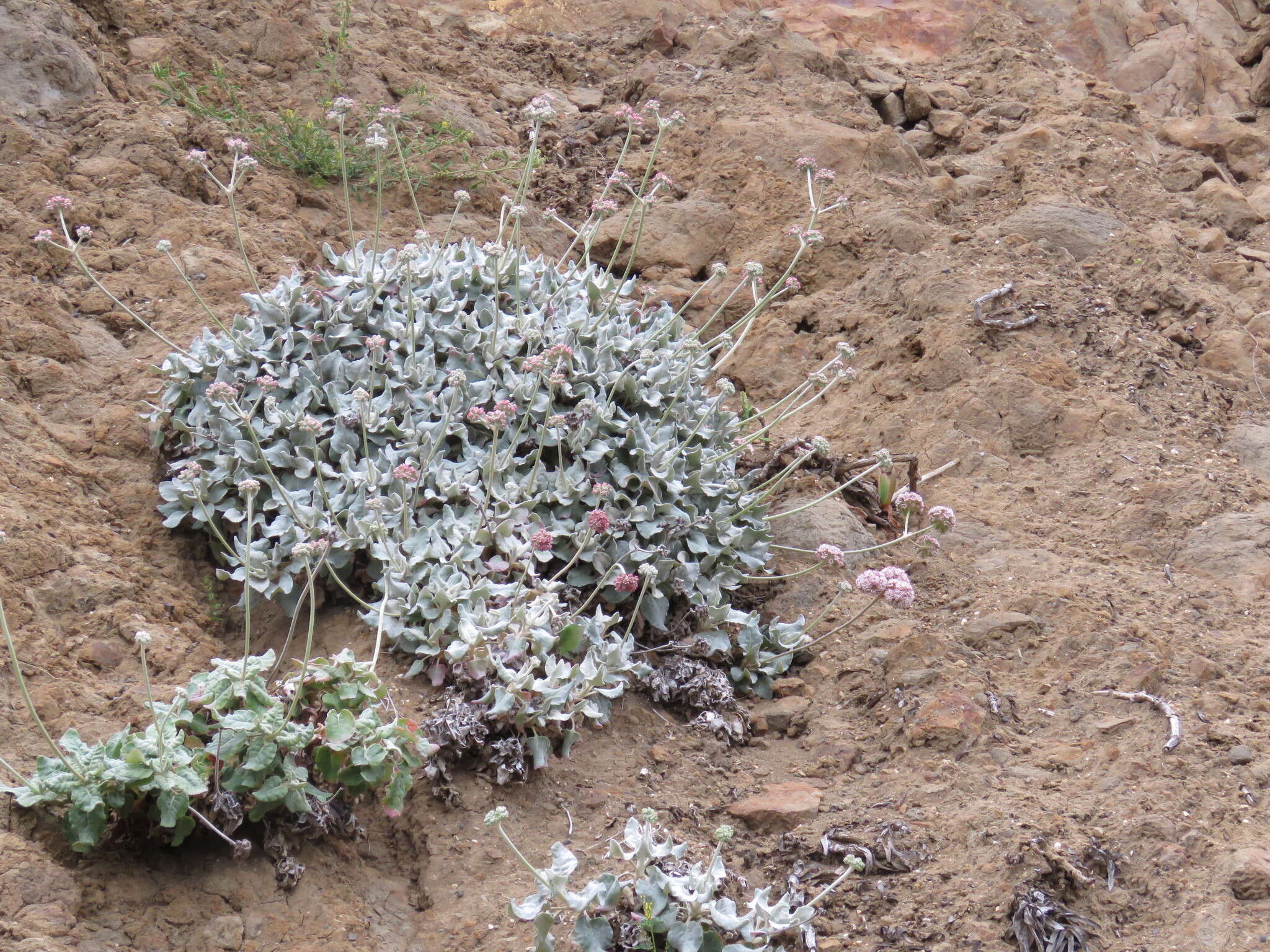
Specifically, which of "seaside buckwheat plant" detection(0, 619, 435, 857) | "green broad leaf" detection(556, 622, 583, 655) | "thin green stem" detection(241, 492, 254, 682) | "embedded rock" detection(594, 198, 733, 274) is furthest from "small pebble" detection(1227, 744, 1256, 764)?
"embedded rock" detection(594, 198, 733, 274)

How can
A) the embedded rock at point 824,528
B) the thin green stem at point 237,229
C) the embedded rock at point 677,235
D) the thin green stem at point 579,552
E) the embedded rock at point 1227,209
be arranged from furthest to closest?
the embedded rock at point 1227,209 < the embedded rock at point 677,235 < the embedded rock at point 824,528 < the thin green stem at point 237,229 < the thin green stem at point 579,552

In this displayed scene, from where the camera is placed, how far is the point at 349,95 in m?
5.72

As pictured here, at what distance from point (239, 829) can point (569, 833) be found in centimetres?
76

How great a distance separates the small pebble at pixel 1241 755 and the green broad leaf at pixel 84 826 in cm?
260

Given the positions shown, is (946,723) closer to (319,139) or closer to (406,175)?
(406,175)

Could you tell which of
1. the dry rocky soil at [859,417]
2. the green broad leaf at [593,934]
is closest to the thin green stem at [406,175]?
the dry rocky soil at [859,417]

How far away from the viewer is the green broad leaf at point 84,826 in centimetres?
248

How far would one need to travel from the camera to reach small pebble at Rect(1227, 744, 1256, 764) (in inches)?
116

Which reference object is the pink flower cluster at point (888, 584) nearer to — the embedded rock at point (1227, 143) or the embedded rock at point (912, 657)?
the embedded rock at point (912, 657)

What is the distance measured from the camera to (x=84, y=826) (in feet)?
8.18

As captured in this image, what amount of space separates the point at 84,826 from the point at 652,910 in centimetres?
119

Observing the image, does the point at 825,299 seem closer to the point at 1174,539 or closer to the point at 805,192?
the point at 805,192

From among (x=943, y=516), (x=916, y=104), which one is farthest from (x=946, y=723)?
(x=916, y=104)

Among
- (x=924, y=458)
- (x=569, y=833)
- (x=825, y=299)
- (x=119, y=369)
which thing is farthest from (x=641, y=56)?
(x=569, y=833)
